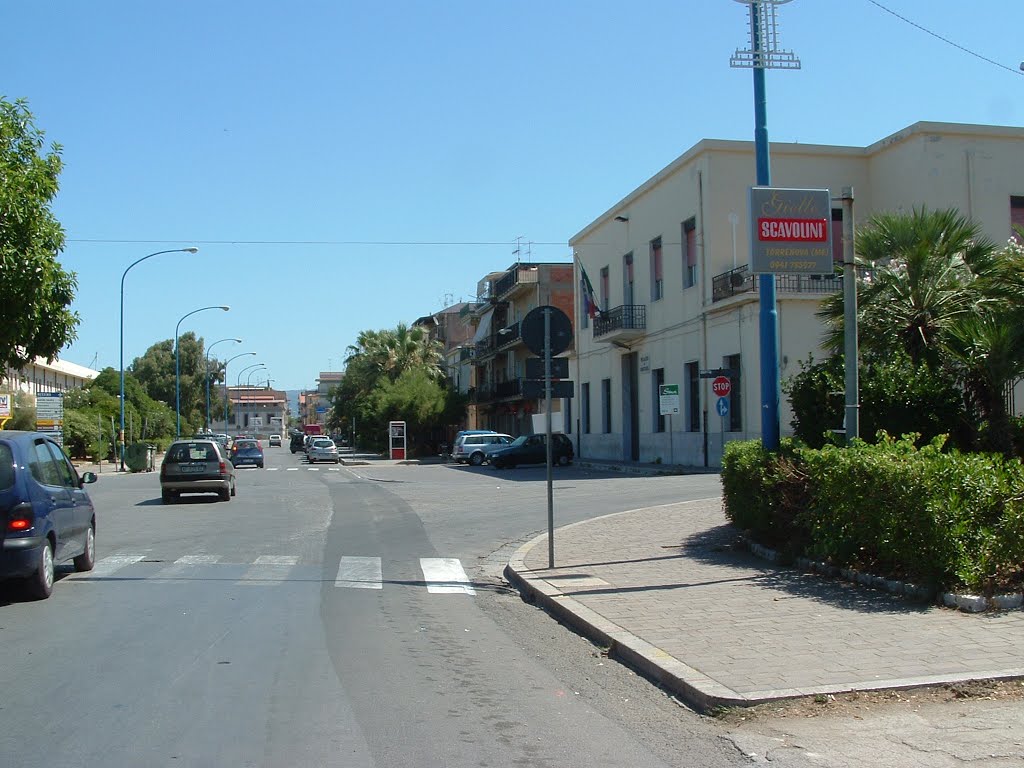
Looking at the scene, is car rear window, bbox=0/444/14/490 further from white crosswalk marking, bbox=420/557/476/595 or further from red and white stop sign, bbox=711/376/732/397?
red and white stop sign, bbox=711/376/732/397

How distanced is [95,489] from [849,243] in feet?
84.4

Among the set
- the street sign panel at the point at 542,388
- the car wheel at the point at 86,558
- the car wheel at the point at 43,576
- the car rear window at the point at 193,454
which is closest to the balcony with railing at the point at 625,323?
the car rear window at the point at 193,454

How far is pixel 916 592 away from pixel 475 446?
40465 mm

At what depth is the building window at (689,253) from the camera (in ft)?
114

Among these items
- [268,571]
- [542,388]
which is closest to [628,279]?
[542,388]

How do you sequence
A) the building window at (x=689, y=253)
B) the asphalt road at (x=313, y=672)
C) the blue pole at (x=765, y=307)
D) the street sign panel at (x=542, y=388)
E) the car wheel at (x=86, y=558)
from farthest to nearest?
the building window at (x=689, y=253) < the blue pole at (x=765, y=307) < the street sign panel at (x=542, y=388) < the car wheel at (x=86, y=558) < the asphalt road at (x=313, y=672)

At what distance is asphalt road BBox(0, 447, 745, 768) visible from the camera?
5227 millimetres

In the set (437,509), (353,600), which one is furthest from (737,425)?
(353,600)

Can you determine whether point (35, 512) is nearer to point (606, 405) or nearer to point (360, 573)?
point (360, 573)

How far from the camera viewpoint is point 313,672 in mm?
6863

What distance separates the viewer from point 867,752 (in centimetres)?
512

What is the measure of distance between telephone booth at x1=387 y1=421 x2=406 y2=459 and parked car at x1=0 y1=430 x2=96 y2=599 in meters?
45.3

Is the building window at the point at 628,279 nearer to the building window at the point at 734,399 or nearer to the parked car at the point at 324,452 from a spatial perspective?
the building window at the point at 734,399

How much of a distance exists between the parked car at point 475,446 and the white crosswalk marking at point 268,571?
34.2 metres
